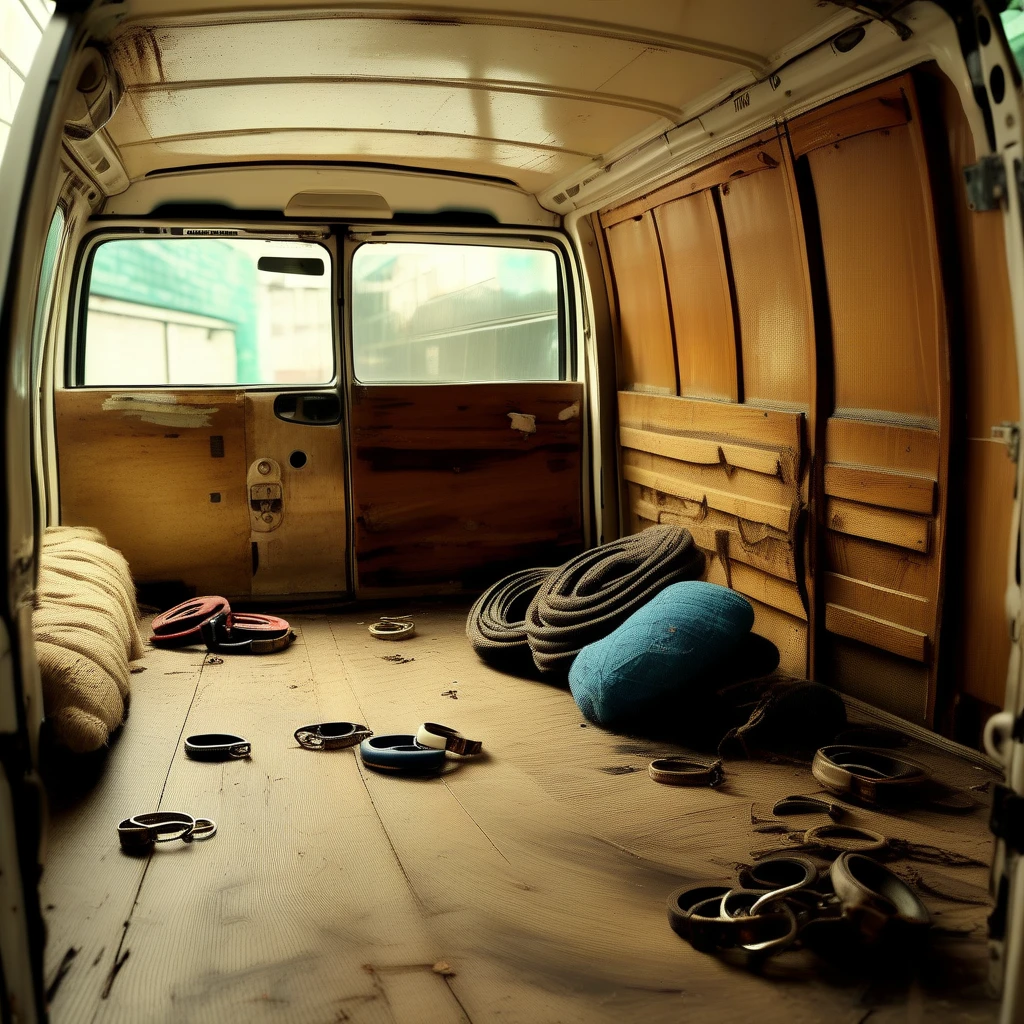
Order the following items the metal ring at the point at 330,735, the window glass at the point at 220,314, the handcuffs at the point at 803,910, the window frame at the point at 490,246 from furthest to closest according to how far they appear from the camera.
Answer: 1. the window frame at the point at 490,246
2. the window glass at the point at 220,314
3. the metal ring at the point at 330,735
4. the handcuffs at the point at 803,910

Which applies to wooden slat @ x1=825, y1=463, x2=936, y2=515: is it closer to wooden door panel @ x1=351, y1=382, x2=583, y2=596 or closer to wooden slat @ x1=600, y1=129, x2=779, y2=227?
wooden slat @ x1=600, y1=129, x2=779, y2=227

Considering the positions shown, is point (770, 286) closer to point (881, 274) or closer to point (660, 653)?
point (881, 274)

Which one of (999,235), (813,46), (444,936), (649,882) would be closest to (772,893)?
(649,882)

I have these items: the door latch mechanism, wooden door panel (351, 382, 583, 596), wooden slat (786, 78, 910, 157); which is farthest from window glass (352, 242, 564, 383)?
wooden slat (786, 78, 910, 157)

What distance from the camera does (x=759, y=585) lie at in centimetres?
410

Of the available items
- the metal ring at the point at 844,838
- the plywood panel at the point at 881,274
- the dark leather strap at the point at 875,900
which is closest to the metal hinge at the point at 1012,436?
the dark leather strap at the point at 875,900

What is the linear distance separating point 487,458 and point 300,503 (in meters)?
1.03

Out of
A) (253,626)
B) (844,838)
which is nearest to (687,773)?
(844,838)

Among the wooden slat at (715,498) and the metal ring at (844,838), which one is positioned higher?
the wooden slat at (715,498)

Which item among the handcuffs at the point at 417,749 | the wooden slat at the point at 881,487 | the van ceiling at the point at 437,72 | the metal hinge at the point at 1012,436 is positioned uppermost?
the van ceiling at the point at 437,72

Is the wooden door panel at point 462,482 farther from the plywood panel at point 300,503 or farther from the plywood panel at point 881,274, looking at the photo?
the plywood panel at point 881,274

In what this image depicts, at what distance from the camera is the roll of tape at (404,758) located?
304cm

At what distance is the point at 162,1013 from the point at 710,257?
351 centimetres

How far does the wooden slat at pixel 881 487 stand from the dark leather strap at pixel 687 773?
1009 millimetres
